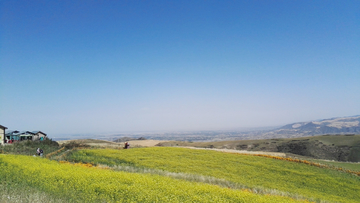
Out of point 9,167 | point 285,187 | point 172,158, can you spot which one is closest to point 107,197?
point 9,167

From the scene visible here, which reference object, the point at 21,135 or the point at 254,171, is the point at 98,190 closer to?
the point at 254,171

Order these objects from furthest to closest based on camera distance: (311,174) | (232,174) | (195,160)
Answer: (195,160) < (311,174) < (232,174)

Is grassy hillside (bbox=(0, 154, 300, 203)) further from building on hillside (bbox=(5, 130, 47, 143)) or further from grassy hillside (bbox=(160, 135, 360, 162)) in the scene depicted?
grassy hillside (bbox=(160, 135, 360, 162))

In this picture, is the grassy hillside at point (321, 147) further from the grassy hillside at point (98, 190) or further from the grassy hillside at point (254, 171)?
the grassy hillside at point (98, 190)

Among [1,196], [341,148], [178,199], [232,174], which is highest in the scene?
[1,196]

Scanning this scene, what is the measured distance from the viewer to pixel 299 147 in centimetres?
A: 6294

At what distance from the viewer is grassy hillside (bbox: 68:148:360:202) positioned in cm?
1802

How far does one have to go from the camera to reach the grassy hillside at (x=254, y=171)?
18016mm

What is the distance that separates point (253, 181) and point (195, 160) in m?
7.73

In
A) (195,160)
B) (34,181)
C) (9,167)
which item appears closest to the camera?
(34,181)

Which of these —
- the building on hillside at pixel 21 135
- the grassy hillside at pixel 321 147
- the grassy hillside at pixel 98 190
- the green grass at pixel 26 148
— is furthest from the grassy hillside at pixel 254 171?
the grassy hillside at pixel 321 147

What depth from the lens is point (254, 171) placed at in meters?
21.9

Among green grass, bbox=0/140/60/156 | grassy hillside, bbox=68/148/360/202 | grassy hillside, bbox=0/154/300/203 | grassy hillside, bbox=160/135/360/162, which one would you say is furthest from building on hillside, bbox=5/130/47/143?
grassy hillside, bbox=0/154/300/203

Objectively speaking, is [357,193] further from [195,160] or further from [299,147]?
[299,147]
